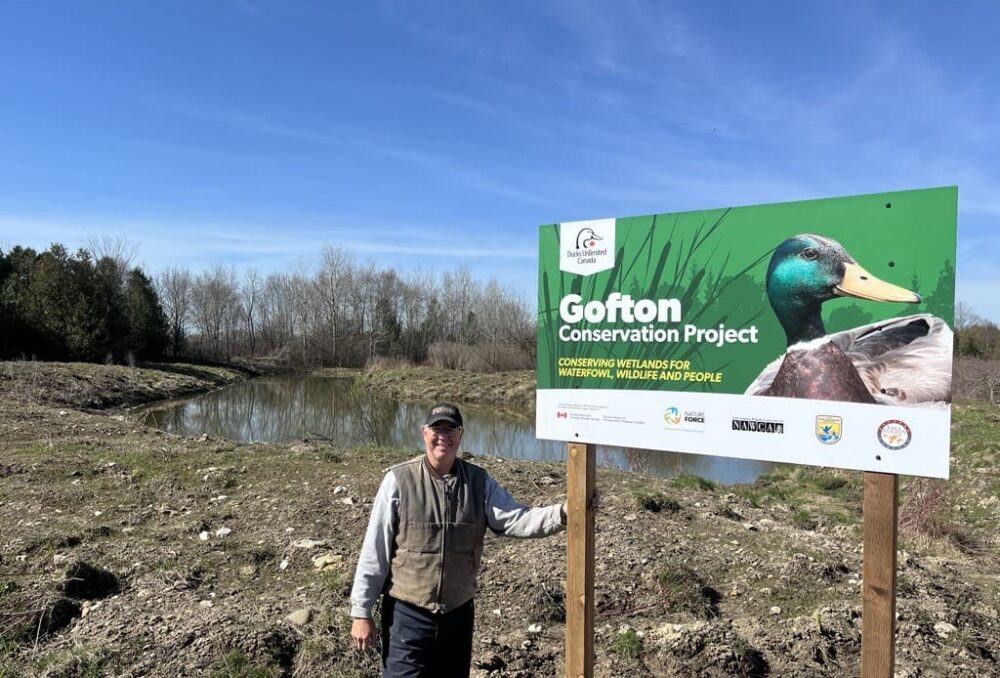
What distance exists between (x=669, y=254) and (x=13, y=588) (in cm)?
514

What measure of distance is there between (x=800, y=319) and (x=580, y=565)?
5.05ft

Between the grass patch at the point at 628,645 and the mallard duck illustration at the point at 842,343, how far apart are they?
2.16 metres

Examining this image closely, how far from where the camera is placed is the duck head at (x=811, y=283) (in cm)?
245

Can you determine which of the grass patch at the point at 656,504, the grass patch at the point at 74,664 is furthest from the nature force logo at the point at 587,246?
the grass patch at the point at 656,504

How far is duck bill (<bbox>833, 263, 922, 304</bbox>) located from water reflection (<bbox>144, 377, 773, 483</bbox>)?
393 inches

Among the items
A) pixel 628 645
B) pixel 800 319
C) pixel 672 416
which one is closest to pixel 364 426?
pixel 628 645

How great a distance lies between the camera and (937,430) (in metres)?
2.26

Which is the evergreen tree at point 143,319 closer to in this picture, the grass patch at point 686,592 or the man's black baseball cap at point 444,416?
the grass patch at point 686,592

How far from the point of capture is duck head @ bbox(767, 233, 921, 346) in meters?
2.45

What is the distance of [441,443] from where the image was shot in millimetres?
2775

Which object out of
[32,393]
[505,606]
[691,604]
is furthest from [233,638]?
[32,393]

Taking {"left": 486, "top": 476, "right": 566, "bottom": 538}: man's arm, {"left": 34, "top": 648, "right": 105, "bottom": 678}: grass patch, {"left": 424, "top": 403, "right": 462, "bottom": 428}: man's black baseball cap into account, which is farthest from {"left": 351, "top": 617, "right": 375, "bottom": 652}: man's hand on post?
{"left": 34, "top": 648, "right": 105, "bottom": 678}: grass patch

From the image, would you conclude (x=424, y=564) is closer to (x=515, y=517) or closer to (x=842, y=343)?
(x=515, y=517)

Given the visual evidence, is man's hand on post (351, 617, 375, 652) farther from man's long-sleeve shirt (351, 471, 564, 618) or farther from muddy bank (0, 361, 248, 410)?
muddy bank (0, 361, 248, 410)
